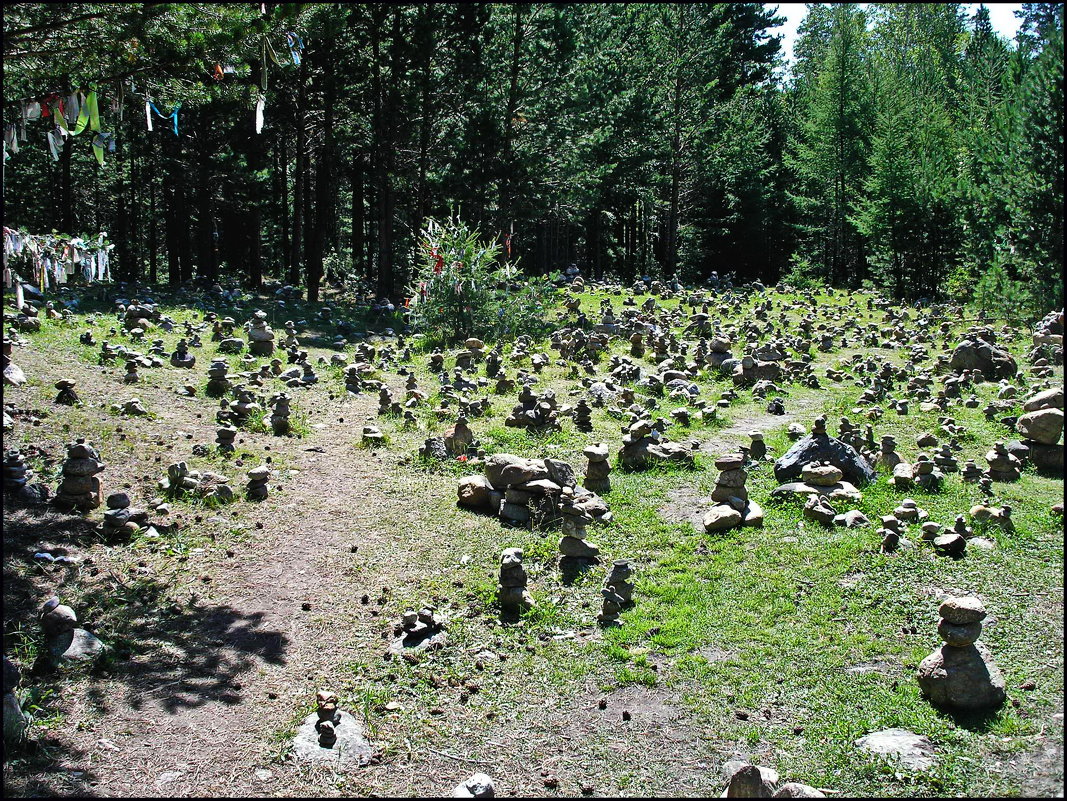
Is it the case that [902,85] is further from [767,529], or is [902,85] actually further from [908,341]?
[767,529]

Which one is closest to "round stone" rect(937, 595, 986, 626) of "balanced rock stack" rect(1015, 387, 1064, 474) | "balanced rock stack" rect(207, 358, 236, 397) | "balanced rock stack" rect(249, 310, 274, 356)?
"balanced rock stack" rect(1015, 387, 1064, 474)

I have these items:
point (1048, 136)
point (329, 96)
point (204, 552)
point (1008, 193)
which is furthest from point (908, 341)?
point (329, 96)

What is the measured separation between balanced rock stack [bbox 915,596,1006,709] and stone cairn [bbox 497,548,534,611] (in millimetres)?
2675

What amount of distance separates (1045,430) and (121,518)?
8.63 meters

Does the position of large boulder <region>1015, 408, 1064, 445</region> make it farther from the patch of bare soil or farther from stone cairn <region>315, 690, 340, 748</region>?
stone cairn <region>315, 690, 340, 748</region>

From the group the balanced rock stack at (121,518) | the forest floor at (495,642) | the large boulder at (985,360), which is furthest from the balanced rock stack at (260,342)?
the large boulder at (985,360)

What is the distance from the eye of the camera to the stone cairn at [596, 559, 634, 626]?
19.4ft

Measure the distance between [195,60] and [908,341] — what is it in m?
13.8

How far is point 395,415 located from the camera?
36.7 ft

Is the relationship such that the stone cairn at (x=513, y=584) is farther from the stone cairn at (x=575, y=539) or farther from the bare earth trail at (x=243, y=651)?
the bare earth trail at (x=243, y=651)

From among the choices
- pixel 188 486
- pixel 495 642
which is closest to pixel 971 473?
pixel 495 642

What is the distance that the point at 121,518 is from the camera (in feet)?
22.9

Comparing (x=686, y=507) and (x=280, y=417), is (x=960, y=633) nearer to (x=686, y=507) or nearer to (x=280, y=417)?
(x=686, y=507)

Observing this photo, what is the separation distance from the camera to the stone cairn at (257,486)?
8.11 metres
